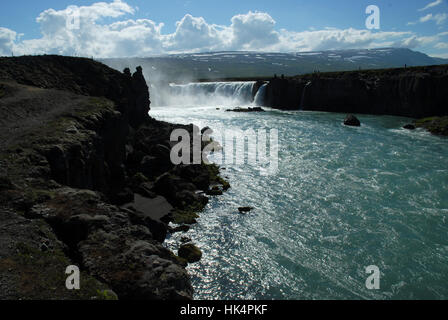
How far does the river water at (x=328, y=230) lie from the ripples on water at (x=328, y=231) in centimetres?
4

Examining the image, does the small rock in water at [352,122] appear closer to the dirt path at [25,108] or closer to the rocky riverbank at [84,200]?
the rocky riverbank at [84,200]

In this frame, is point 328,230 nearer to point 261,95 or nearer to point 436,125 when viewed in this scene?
point 436,125

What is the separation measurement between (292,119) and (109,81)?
104 ft

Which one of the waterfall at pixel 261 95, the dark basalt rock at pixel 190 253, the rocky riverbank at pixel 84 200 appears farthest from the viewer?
the waterfall at pixel 261 95

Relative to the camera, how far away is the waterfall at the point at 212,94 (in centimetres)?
7796

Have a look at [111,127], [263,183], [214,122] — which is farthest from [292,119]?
[111,127]

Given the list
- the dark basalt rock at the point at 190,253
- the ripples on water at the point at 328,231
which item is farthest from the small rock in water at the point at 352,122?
the dark basalt rock at the point at 190,253

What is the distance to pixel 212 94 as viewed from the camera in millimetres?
80688

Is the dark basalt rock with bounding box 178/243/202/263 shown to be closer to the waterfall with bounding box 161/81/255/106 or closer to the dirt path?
the dirt path

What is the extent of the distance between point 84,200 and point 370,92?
208 feet

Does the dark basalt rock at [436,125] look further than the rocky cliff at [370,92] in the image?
No

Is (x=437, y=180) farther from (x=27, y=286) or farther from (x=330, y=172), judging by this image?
(x=27, y=286)

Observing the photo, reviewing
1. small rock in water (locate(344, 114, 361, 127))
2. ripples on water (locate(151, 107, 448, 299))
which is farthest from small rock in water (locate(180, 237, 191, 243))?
small rock in water (locate(344, 114, 361, 127))
